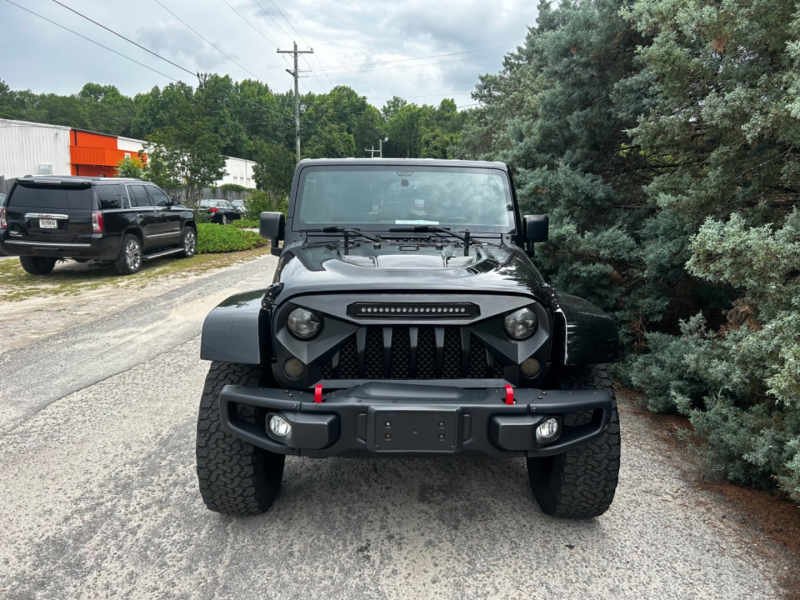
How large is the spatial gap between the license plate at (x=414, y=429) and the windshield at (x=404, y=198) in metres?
1.74

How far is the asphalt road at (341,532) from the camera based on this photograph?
8.33 ft

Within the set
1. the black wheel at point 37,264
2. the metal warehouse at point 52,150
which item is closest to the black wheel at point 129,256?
the black wheel at point 37,264

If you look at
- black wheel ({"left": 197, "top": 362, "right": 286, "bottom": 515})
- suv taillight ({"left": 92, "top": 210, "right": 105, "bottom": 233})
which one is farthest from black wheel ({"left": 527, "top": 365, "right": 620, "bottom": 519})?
suv taillight ({"left": 92, "top": 210, "right": 105, "bottom": 233})

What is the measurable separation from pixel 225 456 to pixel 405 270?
48.3 inches

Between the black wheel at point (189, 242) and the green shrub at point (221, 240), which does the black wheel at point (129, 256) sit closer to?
the black wheel at point (189, 242)

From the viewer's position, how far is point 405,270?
2861 mm

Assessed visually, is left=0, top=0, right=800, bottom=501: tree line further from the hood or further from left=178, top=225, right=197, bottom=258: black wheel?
left=178, top=225, right=197, bottom=258: black wheel

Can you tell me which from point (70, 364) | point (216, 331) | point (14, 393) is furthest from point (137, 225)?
point (216, 331)

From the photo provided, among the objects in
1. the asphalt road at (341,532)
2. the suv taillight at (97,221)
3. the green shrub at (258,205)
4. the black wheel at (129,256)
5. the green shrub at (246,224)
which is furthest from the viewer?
the green shrub at (258,205)

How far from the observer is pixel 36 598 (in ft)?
7.91

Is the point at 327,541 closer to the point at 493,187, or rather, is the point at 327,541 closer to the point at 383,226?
the point at 383,226

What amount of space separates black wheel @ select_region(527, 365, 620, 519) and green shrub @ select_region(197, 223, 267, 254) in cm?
1415

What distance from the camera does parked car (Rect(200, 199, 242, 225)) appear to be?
28656 millimetres

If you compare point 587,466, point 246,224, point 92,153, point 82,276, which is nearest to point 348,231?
point 587,466
